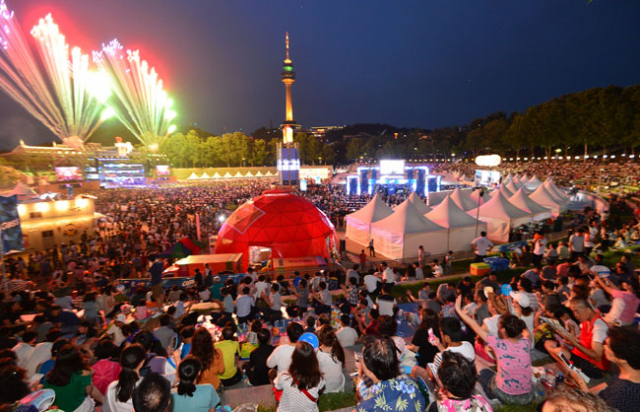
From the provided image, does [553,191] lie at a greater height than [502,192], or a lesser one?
lesser

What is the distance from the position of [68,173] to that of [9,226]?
4255 cm

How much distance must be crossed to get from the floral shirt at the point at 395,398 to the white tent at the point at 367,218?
46.0 ft

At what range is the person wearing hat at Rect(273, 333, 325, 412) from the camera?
292 cm

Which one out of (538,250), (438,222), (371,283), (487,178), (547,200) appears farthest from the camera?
(487,178)

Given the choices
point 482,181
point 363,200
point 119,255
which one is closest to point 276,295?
point 119,255

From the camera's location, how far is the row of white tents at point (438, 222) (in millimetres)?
14430

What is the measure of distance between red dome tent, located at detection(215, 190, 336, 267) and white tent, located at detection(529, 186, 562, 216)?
1426 centimetres

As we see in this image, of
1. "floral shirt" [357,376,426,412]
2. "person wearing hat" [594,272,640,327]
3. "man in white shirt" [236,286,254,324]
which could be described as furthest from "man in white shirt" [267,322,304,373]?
"person wearing hat" [594,272,640,327]

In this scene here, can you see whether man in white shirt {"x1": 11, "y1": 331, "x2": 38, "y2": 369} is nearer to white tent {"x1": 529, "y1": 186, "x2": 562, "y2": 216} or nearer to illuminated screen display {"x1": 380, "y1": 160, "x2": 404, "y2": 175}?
white tent {"x1": 529, "y1": 186, "x2": 562, "y2": 216}

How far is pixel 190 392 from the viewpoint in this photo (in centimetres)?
290

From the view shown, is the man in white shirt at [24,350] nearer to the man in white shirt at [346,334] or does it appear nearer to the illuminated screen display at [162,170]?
the man in white shirt at [346,334]

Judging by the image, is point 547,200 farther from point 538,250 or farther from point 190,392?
point 190,392

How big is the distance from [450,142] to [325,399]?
4099 inches

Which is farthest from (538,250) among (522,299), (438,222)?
(522,299)
